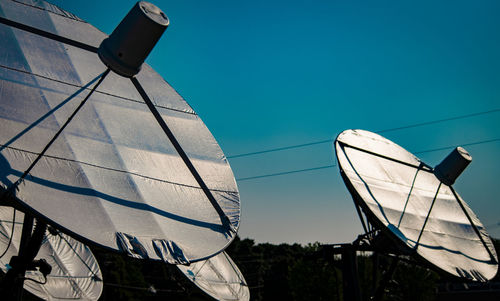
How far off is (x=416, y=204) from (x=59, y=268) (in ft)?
43.5

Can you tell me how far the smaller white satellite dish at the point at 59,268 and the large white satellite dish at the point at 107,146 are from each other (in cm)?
831

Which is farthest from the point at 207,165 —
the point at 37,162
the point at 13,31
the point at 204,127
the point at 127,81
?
the point at 13,31

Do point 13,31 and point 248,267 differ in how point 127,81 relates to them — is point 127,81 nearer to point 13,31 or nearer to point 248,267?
point 13,31

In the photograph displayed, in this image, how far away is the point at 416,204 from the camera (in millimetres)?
16281

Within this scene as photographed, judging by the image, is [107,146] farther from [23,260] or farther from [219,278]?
[219,278]

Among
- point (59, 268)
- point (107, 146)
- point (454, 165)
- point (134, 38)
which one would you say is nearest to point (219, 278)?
point (59, 268)

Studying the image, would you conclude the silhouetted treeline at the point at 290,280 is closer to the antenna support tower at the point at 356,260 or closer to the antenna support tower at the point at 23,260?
the antenna support tower at the point at 356,260

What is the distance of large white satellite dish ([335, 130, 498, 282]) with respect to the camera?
13.5m

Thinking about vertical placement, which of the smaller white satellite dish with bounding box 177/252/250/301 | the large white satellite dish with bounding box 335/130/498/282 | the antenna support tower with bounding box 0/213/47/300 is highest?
the large white satellite dish with bounding box 335/130/498/282

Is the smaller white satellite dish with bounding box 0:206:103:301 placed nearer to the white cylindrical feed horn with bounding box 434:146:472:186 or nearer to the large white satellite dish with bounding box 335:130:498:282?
the large white satellite dish with bounding box 335:130:498:282

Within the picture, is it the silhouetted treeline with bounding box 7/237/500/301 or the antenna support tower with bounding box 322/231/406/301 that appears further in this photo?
the silhouetted treeline with bounding box 7/237/500/301

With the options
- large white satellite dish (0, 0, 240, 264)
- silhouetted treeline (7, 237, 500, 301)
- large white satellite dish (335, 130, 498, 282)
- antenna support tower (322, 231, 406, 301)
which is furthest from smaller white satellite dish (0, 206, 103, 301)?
silhouetted treeline (7, 237, 500, 301)

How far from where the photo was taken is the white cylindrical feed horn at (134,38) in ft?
22.3

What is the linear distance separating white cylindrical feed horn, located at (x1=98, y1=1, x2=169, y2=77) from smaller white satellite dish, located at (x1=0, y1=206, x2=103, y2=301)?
36.7 feet
